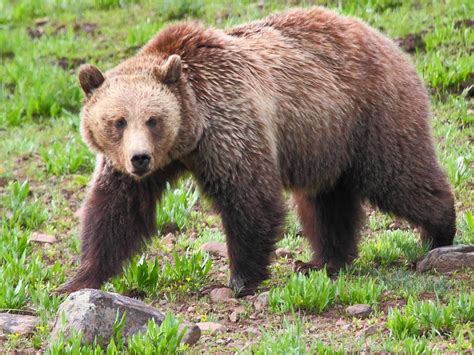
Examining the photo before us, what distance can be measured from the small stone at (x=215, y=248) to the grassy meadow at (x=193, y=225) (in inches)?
2.5

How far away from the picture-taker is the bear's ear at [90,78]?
6023 mm

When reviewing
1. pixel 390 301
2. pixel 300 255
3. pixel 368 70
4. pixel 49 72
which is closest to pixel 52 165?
pixel 49 72

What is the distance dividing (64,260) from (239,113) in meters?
1.79

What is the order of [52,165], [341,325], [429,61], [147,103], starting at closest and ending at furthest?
[341,325] < [147,103] < [52,165] < [429,61]

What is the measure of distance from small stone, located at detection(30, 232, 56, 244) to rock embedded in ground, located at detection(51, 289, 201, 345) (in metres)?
2.47

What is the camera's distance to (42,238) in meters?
7.39

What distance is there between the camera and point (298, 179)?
21.6 feet

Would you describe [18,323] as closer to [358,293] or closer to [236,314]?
[236,314]

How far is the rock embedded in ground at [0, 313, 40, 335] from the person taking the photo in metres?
5.22

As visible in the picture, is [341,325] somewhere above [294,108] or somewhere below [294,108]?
below

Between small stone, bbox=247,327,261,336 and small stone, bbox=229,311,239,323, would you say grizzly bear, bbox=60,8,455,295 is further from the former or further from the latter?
small stone, bbox=247,327,261,336

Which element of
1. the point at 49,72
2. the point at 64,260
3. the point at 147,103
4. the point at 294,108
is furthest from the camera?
the point at 49,72

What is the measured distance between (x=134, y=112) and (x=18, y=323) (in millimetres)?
1362

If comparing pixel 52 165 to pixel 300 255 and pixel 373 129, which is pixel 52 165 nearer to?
pixel 300 255
